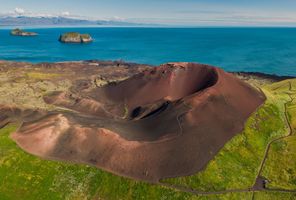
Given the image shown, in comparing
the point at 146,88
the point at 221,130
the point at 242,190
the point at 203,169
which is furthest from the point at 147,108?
the point at 242,190

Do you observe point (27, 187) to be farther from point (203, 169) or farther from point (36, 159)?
point (203, 169)

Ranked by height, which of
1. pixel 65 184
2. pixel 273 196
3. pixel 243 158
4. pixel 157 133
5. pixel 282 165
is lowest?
pixel 65 184

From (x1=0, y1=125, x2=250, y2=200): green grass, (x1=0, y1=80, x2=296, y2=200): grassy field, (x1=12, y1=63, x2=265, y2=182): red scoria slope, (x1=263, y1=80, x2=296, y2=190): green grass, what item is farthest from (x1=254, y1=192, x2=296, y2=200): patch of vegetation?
(x1=12, y1=63, x2=265, y2=182): red scoria slope

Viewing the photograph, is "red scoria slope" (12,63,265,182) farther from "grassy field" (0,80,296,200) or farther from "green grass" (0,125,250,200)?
"green grass" (0,125,250,200)

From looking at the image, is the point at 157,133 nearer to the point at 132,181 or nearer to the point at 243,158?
the point at 132,181

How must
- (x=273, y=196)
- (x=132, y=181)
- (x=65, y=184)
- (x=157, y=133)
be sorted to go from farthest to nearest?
(x=157, y=133) → (x=65, y=184) → (x=132, y=181) → (x=273, y=196)

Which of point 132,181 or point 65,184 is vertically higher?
point 132,181

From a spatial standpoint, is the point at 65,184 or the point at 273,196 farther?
the point at 65,184

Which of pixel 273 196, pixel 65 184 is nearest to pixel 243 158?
pixel 273 196
